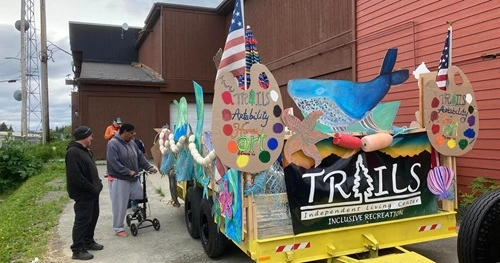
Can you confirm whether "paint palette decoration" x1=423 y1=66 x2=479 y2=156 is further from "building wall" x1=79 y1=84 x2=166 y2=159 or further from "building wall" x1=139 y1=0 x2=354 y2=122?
"building wall" x1=79 y1=84 x2=166 y2=159

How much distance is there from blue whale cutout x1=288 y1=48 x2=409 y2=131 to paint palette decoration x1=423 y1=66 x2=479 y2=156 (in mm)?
409

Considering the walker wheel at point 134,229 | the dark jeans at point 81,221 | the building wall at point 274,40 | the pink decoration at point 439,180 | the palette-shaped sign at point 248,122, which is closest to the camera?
the palette-shaped sign at point 248,122

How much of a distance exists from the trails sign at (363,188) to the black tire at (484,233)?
100 centimetres

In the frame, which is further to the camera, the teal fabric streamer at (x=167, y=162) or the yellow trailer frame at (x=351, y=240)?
the teal fabric streamer at (x=167, y=162)

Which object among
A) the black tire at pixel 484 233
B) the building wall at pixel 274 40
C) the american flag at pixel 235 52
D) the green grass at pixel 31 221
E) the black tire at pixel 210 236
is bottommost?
the green grass at pixel 31 221

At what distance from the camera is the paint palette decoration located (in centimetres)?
422

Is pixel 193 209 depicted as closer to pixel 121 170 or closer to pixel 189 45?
pixel 121 170

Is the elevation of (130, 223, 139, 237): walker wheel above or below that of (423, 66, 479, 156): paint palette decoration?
below

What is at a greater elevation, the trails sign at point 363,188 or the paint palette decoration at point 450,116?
the paint palette decoration at point 450,116

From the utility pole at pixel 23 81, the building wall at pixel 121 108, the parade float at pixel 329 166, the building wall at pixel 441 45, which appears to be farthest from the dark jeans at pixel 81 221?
the utility pole at pixel 23 81

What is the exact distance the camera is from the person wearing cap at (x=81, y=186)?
5.06 meters

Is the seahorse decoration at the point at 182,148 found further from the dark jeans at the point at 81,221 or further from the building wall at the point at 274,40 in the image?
the building wall at the point at 274,40

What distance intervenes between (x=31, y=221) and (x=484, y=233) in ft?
23.0

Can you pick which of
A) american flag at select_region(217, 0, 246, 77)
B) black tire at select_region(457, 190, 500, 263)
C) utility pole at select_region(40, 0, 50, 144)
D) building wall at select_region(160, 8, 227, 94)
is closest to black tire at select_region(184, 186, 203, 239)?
american flag at select_region(217, 0, 246, 77)
